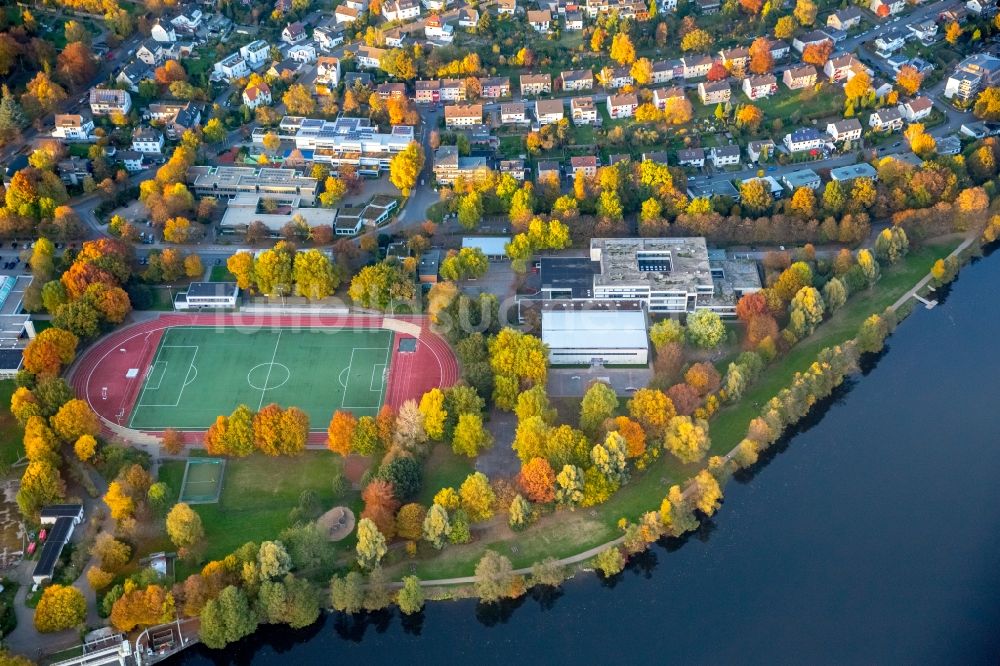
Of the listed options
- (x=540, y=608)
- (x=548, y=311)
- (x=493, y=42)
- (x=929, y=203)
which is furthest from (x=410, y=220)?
(x=929, y=203)

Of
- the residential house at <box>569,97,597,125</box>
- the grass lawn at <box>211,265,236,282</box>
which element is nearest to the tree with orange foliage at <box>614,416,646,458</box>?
the grass lawn at <box>211,265,236,282</box>

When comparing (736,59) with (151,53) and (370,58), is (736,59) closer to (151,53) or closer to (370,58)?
(370,58)

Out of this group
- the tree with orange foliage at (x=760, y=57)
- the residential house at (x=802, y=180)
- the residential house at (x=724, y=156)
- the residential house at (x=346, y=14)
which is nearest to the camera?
the residential house at (x=802, y=180)

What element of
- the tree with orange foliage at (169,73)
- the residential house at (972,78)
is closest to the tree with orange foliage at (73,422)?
the tree with orange foliage at (169,73)

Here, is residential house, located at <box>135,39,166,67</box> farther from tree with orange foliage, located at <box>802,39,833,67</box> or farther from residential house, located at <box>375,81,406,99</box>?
tree with orange foliage, located at <box>802,39,833,67</box>

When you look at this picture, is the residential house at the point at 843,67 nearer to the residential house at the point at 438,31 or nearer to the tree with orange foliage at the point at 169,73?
the residential house at the point at 438,31

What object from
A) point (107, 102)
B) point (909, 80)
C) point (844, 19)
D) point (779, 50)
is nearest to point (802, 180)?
point (909, 80)
